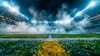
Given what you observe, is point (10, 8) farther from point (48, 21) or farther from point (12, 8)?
point (48, 21)

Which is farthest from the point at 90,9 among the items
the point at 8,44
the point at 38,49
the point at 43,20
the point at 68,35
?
the point at 8,44

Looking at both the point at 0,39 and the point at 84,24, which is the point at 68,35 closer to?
the point at 84,24

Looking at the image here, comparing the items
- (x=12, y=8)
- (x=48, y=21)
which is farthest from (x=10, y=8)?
(x=48, y=21)

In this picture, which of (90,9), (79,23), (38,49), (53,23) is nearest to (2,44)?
(38,49)

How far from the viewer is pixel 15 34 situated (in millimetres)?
3932

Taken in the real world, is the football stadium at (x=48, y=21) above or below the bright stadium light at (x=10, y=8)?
below

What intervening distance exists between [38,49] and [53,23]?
56cm

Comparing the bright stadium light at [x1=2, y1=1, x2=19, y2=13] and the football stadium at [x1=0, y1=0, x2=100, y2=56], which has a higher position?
the bright stadium light at [x1=2, y1=1, x2=19, y2=13]

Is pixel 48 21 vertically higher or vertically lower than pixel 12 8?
lower

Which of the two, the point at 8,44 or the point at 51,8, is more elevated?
the point at 51,8

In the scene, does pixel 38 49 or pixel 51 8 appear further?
pixel 51 8

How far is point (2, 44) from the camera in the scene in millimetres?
3863

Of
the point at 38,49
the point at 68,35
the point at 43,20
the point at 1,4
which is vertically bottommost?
the point at 38,49

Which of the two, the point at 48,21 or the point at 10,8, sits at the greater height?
the point at 10,8
